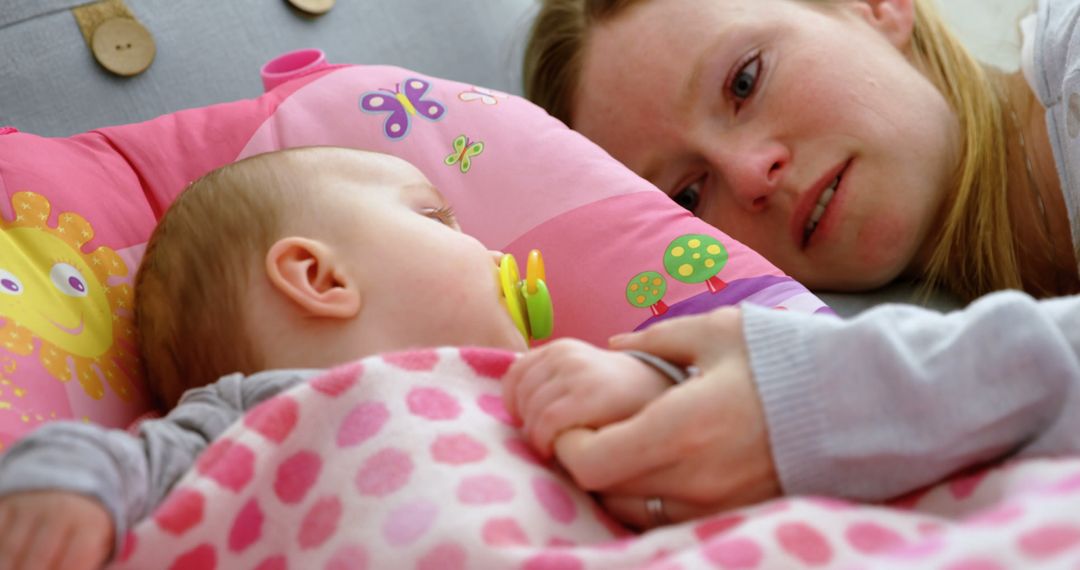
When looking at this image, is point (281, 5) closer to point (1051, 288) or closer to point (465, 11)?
point (465, 11)

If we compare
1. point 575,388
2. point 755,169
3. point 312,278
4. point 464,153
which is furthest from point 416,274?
point 755,169

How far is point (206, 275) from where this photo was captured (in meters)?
0.94

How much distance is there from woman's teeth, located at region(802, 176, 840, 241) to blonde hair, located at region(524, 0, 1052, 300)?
0.49ft

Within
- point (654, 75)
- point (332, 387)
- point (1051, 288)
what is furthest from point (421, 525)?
point (1051, 288)

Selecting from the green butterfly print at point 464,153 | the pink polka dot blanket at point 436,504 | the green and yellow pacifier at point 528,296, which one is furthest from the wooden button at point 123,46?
the pink polka dot blanket at point 436,504

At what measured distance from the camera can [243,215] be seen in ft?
3.16

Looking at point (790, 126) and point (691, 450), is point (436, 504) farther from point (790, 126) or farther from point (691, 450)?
point (790, 126)

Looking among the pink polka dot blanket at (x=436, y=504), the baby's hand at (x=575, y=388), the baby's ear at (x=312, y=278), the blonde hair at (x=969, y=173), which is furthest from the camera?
the blonde hair at (x=969, y=173)

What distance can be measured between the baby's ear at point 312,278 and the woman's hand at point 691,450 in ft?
0.91

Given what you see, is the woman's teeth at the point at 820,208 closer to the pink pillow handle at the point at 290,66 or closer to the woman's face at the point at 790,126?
the woman's face at the point at 790,126

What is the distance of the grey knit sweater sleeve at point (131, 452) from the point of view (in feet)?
2.13

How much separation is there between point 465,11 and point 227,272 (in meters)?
0.95

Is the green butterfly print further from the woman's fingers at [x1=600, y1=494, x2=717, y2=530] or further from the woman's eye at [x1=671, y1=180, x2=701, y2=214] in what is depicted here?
the woman's fingers at [x1=600, y1=494, x2=717, y2=530]

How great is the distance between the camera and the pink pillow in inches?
39.6
